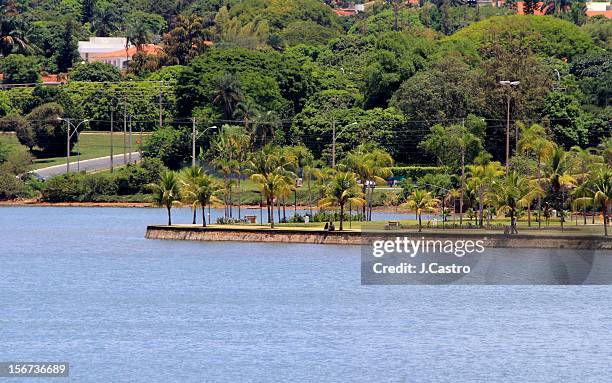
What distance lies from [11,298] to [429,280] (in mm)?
28160

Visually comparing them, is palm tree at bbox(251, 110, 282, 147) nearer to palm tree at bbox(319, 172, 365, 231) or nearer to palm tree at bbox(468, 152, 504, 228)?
palm tree at bbox(468, 152, 504, 228)

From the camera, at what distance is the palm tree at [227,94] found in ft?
611

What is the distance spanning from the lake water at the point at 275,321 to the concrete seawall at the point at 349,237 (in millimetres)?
1145

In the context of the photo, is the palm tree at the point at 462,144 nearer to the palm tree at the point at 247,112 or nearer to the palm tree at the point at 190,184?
the palm tree at the point at 190,184

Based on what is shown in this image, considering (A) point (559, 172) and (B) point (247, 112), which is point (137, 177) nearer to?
(B) point (247, 112)

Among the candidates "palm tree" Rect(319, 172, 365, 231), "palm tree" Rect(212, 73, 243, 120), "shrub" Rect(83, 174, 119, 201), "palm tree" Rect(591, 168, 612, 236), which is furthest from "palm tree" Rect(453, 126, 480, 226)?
"shrub" Rect(83, 174, 119, 201)

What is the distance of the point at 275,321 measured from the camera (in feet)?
266

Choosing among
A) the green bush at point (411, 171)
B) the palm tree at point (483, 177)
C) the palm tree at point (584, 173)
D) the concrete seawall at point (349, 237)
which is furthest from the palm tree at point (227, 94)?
the concrete seawall at point (349, 237)

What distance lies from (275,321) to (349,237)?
31012 mm

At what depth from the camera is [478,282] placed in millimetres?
100500

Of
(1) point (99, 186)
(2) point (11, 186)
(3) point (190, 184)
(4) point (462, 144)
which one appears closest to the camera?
(3) point (190, 184)

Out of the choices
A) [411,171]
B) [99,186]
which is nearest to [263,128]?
[411,171]

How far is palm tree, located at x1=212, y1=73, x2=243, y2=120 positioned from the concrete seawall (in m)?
66.1

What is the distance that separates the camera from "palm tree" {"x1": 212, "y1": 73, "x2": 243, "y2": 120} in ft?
611
